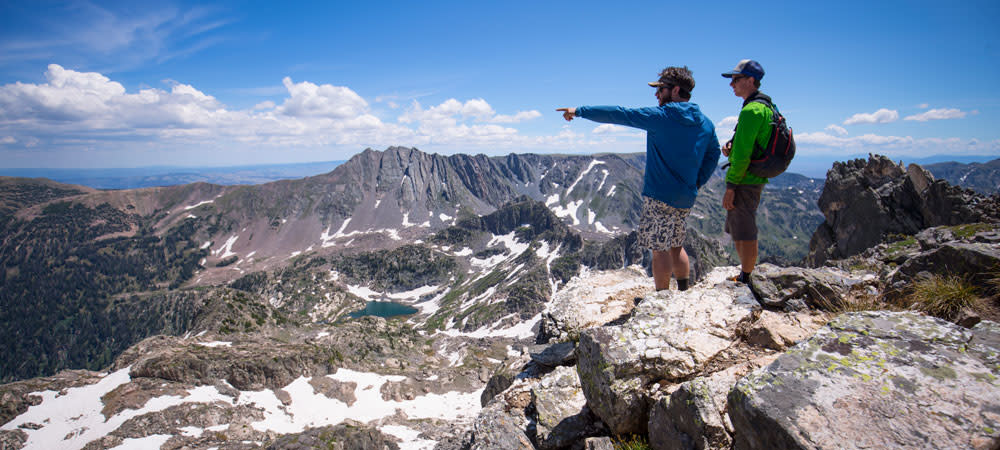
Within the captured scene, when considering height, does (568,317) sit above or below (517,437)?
above

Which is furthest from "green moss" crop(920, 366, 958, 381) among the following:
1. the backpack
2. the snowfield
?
the snowfield

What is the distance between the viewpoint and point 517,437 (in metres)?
8.55

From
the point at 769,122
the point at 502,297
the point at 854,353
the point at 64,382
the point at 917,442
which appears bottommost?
the point at 502,297

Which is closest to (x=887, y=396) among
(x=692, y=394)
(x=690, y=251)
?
(x=692, y=394)

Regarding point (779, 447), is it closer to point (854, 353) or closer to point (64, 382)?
point (854, 353)

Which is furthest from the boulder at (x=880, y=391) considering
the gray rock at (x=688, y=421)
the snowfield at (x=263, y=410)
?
the snowfield at (x=263, y=410)

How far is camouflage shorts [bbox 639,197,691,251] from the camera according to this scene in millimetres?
8352

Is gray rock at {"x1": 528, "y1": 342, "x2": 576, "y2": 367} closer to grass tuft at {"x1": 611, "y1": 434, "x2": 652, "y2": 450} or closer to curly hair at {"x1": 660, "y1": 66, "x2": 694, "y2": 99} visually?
grass tuft at {"x1": 611, "y1": 434, "x2": 652, "y2": 450}

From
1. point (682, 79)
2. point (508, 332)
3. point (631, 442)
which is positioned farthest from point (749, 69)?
point (508, 332)

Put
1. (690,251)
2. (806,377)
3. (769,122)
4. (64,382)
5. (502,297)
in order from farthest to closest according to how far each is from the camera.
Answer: (502,297), (690,251), (64,382), (769,122), (806,377)

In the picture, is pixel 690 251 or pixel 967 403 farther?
pixel 690 251

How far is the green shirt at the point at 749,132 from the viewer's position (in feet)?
23.4

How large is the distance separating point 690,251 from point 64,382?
16976 cm

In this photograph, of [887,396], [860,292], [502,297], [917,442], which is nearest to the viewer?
[917,442]
